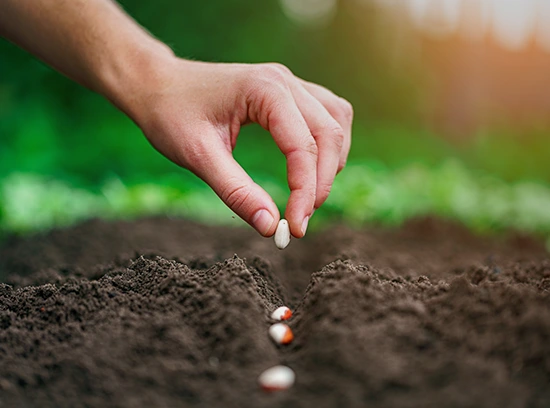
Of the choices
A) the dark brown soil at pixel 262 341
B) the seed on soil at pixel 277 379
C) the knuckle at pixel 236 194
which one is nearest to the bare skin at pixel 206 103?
the knuckle at pixel 236 194

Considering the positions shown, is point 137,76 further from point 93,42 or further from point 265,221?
point 265,221

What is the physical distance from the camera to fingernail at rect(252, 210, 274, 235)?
2.24 m

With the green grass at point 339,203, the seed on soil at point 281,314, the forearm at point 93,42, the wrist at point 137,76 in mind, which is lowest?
the seed on soil at point 281,314

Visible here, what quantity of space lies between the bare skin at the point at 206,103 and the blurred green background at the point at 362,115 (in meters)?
2.38

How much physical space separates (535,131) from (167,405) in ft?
29.3

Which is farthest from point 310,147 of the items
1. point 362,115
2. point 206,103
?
point 362,115

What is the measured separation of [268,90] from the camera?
2.44m

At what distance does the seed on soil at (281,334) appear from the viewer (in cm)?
176

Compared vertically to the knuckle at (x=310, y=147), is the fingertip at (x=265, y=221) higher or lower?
lower

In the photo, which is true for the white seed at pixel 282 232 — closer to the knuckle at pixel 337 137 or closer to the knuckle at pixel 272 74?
the knuckle at pixel 337 137

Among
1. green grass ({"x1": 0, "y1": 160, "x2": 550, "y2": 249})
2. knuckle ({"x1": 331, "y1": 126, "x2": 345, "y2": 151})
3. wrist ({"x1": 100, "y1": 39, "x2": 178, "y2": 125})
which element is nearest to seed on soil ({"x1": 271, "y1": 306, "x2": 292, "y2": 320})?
knuckle ({"x1": 331, "y1": 126, "x2": 345, "y2": 151})

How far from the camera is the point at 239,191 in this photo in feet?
7.47

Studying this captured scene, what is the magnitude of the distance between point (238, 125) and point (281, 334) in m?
1.11

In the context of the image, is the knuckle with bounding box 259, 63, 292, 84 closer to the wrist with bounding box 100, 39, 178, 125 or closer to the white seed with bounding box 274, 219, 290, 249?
the wrist with bounding box 100, 39, 178, 125
